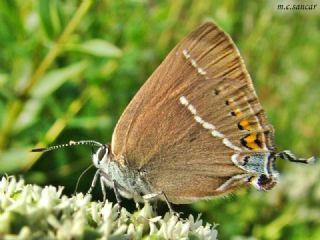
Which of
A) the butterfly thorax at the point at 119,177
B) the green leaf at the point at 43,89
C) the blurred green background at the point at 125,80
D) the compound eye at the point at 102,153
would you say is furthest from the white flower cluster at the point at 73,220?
the green leaf at the point at 43,89

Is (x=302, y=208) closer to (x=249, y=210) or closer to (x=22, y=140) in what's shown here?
(x=249, y=210)

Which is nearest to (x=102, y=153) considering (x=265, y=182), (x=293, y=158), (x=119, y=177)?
(x=119, y=177)

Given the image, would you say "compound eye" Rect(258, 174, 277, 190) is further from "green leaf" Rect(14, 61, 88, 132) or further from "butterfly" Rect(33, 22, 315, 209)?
"green leaf" Rect(14, 61, 88, 132)

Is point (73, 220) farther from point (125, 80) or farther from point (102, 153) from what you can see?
point (125, 80)

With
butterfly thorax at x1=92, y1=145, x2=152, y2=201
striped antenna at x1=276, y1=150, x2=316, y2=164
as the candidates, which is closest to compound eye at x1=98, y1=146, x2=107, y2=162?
butterfly thorax at x1=92, y1=145, x2=152, y2=201

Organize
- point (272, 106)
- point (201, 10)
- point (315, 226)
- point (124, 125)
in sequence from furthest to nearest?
point (272, 106) → point (201, 10) → point (315, 226) → point (124, 125)

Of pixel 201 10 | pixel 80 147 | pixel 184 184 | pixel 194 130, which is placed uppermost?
pixel 201 10

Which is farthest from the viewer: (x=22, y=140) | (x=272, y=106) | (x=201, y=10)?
(x=272, y=106)

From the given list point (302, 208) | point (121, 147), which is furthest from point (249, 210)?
point (121, 147)
